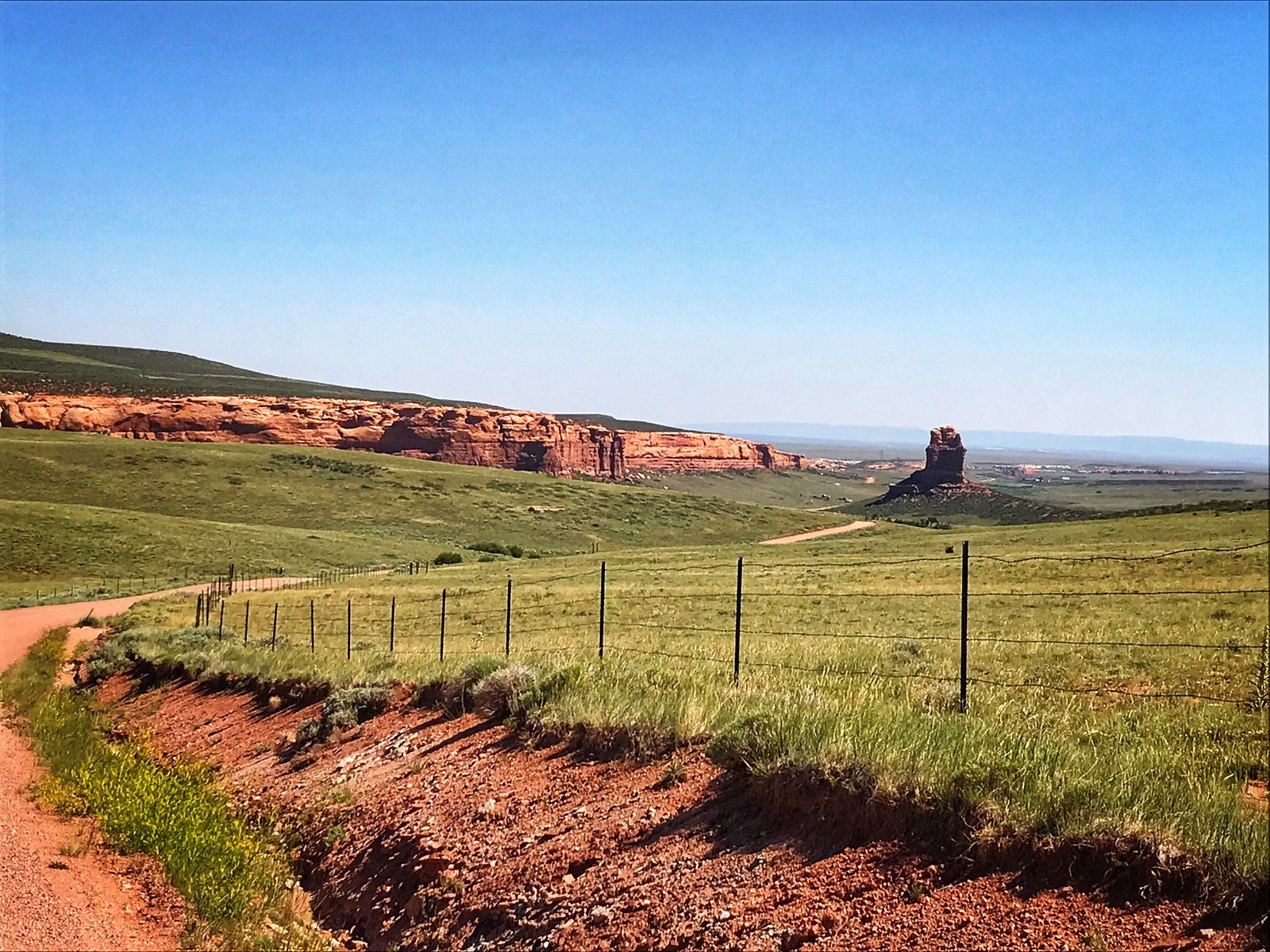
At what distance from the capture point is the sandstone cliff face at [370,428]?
103 meters

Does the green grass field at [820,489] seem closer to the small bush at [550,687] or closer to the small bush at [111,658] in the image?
the small bush at [111,658]

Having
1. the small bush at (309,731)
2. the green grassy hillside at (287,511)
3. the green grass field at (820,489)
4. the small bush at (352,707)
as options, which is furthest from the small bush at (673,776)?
the green grass field at (820,489)

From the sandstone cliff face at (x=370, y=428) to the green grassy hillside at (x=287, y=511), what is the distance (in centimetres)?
1379

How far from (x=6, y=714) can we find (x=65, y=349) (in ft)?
409

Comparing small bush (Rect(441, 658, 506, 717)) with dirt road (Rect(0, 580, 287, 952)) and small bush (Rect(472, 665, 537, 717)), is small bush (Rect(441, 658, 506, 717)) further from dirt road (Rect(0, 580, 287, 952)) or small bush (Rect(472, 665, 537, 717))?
dirt road (Rect(0, 580, 287, 952))

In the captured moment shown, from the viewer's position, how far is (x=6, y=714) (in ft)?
60.3

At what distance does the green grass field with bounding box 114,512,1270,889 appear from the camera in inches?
234

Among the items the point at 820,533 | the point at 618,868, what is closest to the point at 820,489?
the point at 820,533

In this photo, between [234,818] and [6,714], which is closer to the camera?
[234,818]

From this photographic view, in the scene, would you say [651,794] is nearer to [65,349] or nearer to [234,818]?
[234,818]

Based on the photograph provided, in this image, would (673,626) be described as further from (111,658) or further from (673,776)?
(673,776)

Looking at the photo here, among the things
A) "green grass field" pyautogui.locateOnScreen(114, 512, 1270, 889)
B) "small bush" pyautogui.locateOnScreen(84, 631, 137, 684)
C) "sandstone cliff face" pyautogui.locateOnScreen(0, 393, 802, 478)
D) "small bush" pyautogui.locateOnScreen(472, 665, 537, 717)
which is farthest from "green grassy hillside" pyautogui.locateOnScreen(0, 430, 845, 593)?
"small bush" pyautogui.locateOnScreen(472, 665, 537, 717)

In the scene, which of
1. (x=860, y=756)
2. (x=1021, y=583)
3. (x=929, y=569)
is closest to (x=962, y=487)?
(x=929, y=569)

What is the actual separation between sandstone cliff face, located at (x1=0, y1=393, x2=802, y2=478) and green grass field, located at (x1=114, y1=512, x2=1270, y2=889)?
77250 millimetres
